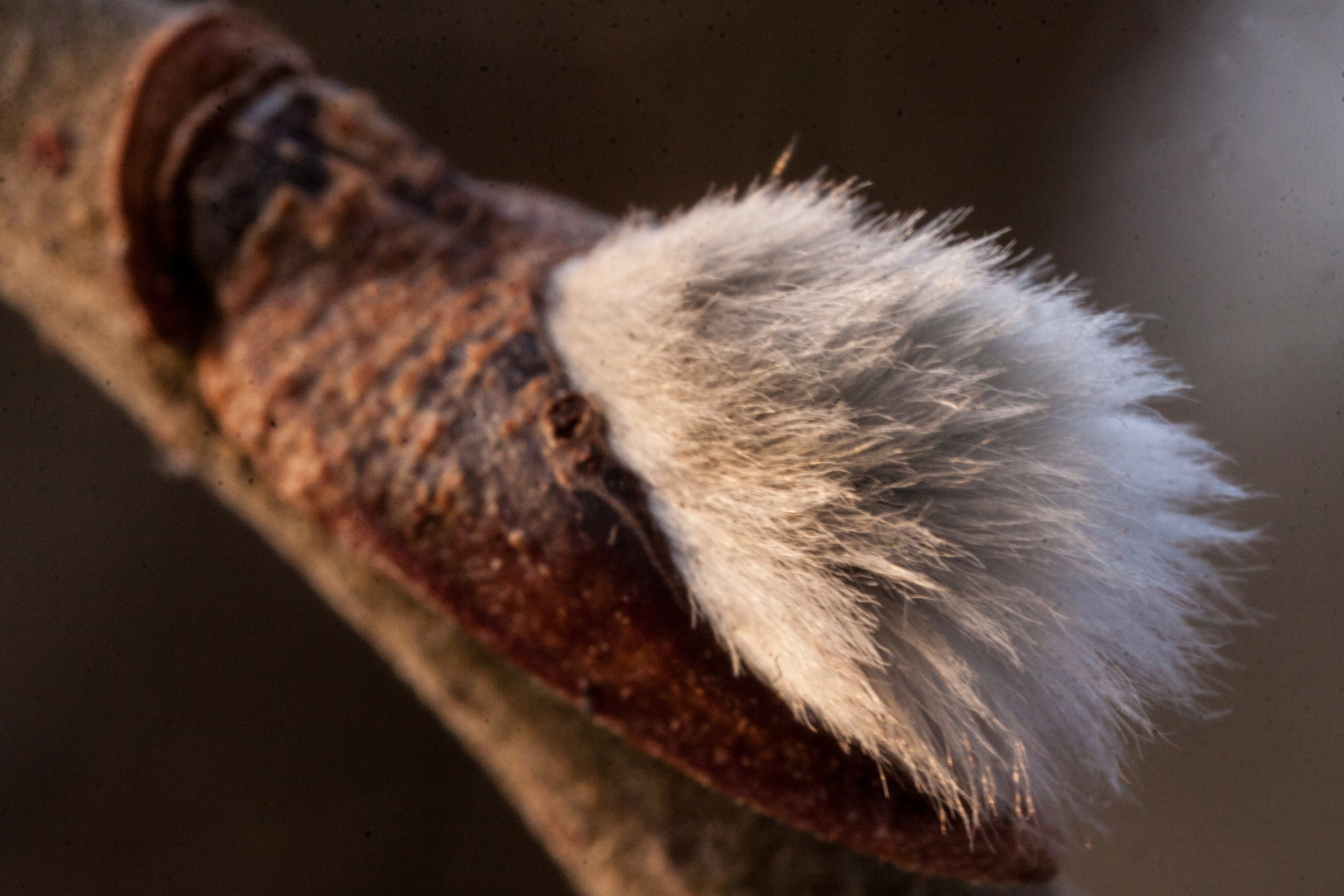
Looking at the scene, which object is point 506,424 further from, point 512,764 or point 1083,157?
point 1083,157

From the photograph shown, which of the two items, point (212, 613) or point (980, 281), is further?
point (212, 613)

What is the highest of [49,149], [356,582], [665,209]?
[665,209]

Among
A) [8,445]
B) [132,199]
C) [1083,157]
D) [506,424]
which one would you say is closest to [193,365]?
[132,199]

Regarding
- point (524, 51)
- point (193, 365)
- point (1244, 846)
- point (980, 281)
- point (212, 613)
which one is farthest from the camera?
point (212, 613)

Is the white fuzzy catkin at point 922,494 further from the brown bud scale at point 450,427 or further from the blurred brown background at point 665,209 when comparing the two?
the blurred brown background at point 665,209

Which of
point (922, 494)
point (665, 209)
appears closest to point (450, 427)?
point (922, 494)

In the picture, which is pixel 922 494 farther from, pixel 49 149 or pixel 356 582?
pixel 49 149
